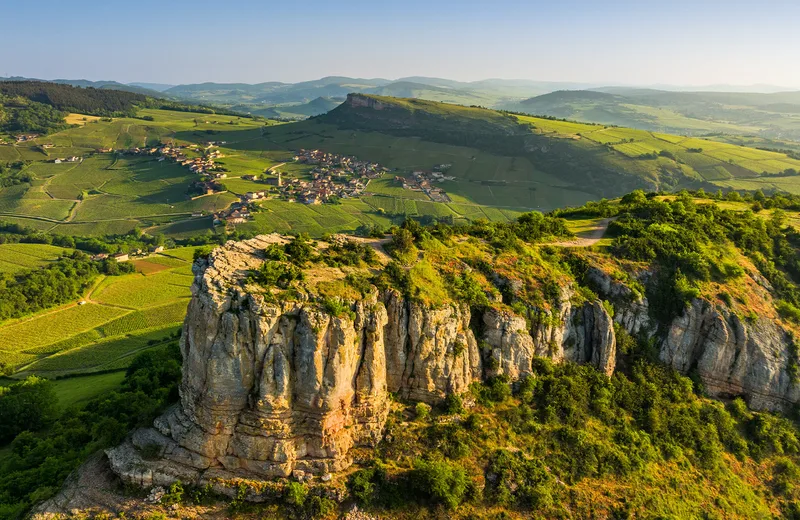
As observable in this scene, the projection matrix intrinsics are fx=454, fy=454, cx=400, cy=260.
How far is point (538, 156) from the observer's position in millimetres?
194125

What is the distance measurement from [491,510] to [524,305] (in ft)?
45.7

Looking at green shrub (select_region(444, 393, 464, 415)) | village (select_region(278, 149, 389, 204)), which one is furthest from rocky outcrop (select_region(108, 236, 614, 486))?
village (select_region(278, 149, 389, 204))

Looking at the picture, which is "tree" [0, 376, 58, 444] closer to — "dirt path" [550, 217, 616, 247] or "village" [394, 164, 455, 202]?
"dirt path" [550, 217, 616, 247]

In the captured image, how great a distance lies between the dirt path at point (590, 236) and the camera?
42731 millimetres

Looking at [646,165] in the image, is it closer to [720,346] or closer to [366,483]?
[720,346]

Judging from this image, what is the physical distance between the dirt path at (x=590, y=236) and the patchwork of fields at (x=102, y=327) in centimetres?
5732

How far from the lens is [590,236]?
4588cm

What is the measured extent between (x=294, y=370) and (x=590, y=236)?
33074 mm

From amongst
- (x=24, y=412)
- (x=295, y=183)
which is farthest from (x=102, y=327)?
(x=295, y=183)

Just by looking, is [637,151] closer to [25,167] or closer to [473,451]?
[473,451]

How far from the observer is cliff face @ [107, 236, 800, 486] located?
85.1 ft

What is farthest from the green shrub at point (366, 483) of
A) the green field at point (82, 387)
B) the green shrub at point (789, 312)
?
the green shrub at point (789, 312)

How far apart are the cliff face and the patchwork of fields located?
40.8m

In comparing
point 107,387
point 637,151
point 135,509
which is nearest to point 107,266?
point 107,387
